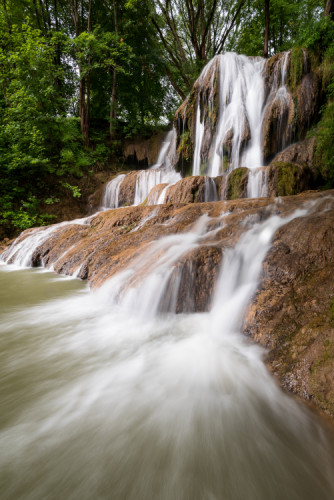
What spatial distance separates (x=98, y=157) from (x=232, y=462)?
13902 millimetres

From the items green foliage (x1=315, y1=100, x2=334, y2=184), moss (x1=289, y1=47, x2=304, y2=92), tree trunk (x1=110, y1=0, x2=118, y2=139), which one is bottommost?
green foliage (x1=315, y1=100, x2=334, y2=184)

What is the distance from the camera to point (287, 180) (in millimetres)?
5043

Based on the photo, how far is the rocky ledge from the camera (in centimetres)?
129

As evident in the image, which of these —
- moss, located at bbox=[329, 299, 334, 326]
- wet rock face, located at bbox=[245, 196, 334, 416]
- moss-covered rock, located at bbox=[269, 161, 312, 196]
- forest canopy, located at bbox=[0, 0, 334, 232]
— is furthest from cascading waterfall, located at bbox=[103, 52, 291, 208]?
moss, located at bbox=[329, 299, 334, 326]

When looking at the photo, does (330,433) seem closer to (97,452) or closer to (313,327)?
(313,327)

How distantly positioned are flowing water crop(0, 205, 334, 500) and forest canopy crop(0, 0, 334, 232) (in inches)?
315

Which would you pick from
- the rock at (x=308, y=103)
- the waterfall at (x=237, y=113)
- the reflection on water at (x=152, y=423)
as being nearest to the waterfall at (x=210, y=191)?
the waterfall at (x=237, y=113)

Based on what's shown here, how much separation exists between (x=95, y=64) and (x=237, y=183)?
1004 cm

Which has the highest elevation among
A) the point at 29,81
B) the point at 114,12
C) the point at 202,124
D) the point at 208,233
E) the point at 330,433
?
the point at 114,12

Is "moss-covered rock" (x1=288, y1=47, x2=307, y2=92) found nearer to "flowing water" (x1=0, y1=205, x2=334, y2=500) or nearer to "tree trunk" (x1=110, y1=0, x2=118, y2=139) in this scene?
"flowing water" (x1=0, y1=205, x2=334, y2=500)

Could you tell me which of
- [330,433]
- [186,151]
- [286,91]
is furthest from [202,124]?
[330,433]

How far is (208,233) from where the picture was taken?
10.3 feet

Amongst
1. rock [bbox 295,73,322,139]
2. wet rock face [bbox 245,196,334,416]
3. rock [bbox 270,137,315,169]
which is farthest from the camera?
rock [bbox 295,73,322,139]

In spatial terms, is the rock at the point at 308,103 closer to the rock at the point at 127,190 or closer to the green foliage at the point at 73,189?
the rock at the point at 127,190
